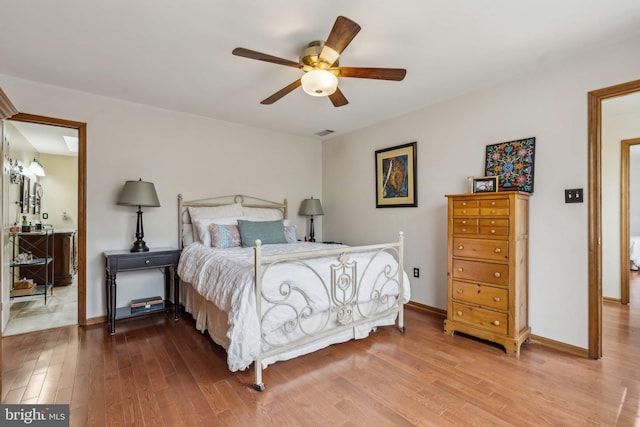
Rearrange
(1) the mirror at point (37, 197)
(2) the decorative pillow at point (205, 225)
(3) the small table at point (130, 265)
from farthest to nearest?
(1) the mirror at point (37, 197) → (2) the decorative pillow at point (205, 225) → (3) the small table at point (130, 265)

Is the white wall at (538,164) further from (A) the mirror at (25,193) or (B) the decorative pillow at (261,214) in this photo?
(A) the mirror at (25,193)

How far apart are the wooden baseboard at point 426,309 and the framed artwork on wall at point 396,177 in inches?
46.7

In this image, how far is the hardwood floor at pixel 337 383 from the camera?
1.73 m

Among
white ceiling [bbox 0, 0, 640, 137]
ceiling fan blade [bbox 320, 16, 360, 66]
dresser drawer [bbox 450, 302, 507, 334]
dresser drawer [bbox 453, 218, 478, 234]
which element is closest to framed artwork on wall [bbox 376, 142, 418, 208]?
white ceiling [bbox 0, 0, 640, 137]

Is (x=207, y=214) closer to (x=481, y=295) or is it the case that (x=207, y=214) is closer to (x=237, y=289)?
(x=237, y=289)

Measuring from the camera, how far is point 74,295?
4258mm

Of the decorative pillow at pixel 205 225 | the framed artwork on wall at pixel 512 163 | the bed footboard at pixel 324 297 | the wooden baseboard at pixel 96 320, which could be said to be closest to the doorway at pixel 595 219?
the framed artwork on wall at pixel 512 163

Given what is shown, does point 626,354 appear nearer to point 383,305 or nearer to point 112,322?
point 383,305

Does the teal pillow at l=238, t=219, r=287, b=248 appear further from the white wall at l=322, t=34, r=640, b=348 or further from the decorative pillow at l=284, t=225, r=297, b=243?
the white wall at l=322, t=34, r=640, b=348

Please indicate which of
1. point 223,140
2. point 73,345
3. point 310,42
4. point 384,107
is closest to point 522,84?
point 384,107

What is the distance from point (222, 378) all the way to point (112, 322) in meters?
1.49

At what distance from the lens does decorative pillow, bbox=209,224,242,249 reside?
A: 3378 mm

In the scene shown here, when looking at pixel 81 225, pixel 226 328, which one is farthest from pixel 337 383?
pixel 81 225

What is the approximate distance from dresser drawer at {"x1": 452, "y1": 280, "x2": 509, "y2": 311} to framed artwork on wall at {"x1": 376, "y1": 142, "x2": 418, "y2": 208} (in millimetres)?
1172
